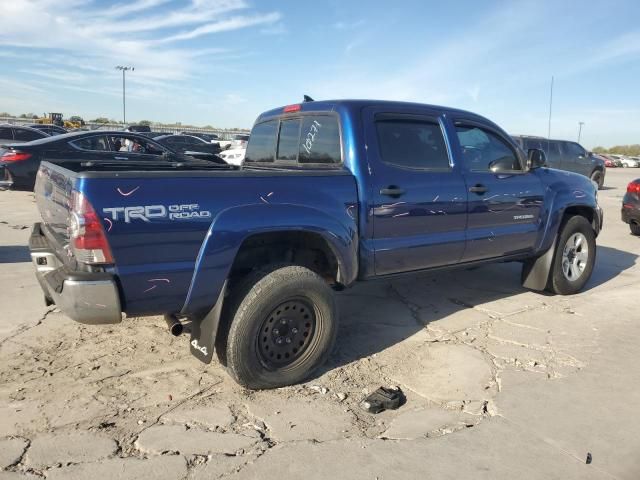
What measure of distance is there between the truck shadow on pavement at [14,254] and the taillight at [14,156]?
4.12 metres

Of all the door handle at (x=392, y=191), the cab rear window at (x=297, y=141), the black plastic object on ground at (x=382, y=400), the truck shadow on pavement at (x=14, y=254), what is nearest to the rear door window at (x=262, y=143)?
the cab rear window at (x=297, y=141)

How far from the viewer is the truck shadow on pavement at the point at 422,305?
4543 mm

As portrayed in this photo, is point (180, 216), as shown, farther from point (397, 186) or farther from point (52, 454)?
point (397, 186)

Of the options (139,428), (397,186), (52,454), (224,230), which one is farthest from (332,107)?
(52,454)

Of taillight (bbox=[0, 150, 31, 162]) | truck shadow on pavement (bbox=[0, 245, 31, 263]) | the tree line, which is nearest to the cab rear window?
truck shadow on pavement (bbox=[0, 245, 31, 263])

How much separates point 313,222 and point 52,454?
6.67ft

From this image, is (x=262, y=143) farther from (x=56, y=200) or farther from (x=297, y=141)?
(x=56, y=200)

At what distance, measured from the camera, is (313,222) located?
3598 millimetres

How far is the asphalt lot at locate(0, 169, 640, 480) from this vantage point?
2795mm

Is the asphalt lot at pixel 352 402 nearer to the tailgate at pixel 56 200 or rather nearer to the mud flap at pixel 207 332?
the mud flap at pixel 207 332

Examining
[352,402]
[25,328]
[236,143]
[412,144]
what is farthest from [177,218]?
[236,143]

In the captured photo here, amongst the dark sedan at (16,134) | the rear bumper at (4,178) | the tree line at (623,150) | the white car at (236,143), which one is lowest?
the rear bumper at (4,178)

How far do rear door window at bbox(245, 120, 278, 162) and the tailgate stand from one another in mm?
1978

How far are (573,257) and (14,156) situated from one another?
10494 mm
